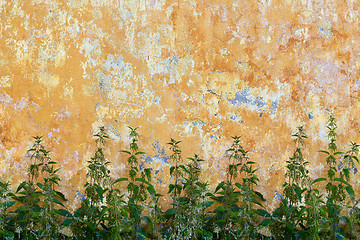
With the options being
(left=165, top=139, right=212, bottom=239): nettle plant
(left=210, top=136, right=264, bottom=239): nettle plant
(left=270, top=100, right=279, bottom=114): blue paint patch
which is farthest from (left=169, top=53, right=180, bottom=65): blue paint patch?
(left=270, top=100, right=279, bottom=114): blue paint patch

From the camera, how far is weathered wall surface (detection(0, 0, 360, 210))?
467cm

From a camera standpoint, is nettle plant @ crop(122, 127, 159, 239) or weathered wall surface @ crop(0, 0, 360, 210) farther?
weathered wall surface @ crop(0, 0, 360, 210)

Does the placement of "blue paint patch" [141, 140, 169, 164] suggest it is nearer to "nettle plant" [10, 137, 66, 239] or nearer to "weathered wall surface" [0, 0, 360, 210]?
Result: "weathered wall surface" [0, 0, 360, 210]

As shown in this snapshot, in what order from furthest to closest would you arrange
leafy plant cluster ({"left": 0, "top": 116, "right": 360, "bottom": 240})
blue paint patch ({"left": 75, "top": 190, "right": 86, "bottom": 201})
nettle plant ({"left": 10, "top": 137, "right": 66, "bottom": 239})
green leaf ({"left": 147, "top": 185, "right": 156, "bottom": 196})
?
1. blue paint patch ({"left": 75, "top": 190, "right": 86, "bottom": 201})
2. green leaf ({"left": 147, "top": 185, "right": 156, "bottom": 196})
3. leafy plant cluster ({"left": 0, "top": 116, "right": 360, "bottom": 240})
4. nettle plant ({"left": 10, "top": 137, "right": 66, "bottom": 239})

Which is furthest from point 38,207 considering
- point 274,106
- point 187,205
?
point 274,106

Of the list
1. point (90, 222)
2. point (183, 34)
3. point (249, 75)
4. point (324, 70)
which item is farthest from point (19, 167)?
point (324, 70)

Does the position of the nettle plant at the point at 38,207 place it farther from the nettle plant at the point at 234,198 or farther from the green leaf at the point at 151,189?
the nettle plant at the point at 234,198

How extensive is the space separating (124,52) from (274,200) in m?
2.44

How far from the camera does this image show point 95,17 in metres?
4.72

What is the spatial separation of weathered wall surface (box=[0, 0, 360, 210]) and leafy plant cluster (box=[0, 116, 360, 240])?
0.60 ft

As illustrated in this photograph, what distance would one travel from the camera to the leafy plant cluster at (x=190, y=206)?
12.2 feet

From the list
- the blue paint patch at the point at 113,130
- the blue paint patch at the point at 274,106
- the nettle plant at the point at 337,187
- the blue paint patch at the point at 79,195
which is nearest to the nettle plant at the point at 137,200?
the blue paint patch at the point at 113,130

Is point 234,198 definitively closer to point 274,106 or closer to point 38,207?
point 274,106

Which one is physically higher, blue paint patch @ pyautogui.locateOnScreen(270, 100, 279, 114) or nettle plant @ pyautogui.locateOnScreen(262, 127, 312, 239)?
blue paint patch @ pyautogui.locateOnScreen(270, 100, 279, 114)
